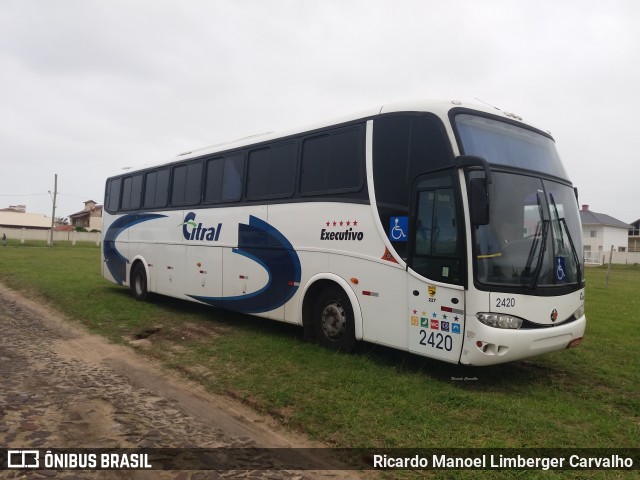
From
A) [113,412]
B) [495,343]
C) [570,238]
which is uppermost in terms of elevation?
[570,238]

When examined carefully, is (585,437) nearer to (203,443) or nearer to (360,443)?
(360,443)

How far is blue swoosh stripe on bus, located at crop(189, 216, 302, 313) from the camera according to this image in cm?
805

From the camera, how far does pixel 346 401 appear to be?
521 centimetres

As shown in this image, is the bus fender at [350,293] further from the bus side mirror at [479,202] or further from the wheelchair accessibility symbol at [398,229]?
the bus side mirror at [479,202]

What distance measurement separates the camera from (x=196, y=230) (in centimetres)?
1045

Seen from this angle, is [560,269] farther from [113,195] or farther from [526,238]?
[113,195]

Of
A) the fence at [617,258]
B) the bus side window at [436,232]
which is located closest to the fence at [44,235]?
the fence at [617,258]

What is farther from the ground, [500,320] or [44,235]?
[500,320]

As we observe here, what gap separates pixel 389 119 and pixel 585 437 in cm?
431

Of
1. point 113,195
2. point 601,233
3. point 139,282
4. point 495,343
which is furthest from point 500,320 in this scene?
point 601,233

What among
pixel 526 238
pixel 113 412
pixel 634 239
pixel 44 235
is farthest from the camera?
pixel 634 239

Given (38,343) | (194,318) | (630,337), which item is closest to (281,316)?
(194,318)

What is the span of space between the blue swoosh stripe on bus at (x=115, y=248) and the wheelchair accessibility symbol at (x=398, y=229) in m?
8.24

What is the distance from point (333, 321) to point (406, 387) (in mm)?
1939
